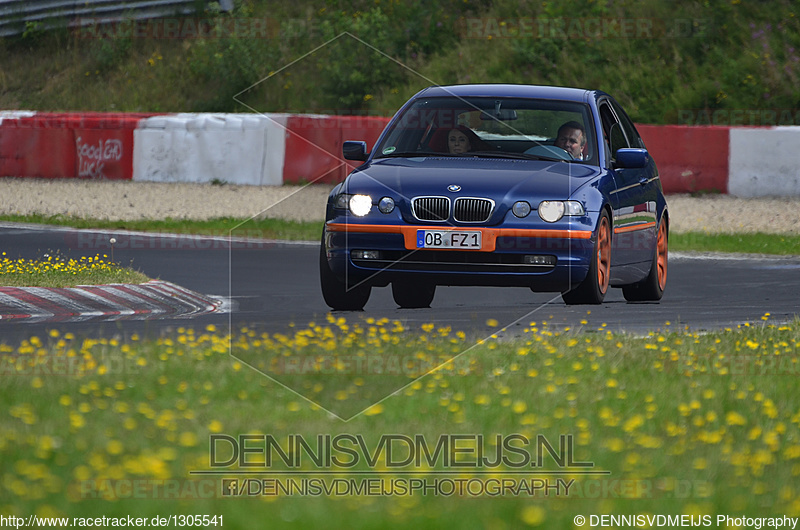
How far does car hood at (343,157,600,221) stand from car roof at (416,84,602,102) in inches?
36.8

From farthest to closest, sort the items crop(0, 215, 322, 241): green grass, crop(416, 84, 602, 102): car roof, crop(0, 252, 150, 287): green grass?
crop(0, 215, 322, 241): green grass → crop(0, 252, 150, 287): green grass → crop(416, 84, 602, 102): car roof

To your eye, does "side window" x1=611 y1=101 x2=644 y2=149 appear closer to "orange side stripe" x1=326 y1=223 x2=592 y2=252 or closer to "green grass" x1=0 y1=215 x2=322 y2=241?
"orange side stripe" x1=326 y1=223 x2=592 y2=252

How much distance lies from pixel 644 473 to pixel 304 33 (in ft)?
90.0

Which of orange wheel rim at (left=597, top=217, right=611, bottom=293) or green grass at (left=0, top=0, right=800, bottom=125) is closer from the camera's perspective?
orange wheel rim at (left=597, top=217, right=611, bottom=293)

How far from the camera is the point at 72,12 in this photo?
1366 inches

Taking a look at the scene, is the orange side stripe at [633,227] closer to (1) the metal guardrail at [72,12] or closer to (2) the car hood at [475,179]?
(2) the car hood at [475,179]

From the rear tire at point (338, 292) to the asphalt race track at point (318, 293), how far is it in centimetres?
12

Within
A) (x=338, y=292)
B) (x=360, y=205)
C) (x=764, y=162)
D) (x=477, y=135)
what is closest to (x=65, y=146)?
(x=764, y=162)

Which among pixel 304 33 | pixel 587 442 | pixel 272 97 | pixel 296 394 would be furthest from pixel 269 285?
pixel 304 33

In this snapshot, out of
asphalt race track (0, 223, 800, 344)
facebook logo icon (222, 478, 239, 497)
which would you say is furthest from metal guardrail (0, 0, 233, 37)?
facebook logo icon (222, 478, 239, 497)

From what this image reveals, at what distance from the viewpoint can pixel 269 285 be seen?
41.9 feet

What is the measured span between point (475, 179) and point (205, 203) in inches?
505

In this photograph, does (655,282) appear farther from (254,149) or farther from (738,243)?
(254,149)

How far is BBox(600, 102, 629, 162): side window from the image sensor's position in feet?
34.1
